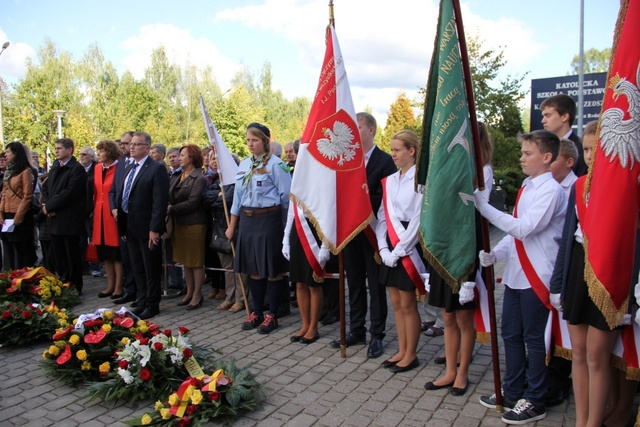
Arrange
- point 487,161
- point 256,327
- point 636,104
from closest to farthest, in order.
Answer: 1. point 636,104
2. point 487,161
3. point 256,327

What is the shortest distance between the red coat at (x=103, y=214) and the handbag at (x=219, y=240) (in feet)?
4.45

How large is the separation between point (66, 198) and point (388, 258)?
16.0 feet

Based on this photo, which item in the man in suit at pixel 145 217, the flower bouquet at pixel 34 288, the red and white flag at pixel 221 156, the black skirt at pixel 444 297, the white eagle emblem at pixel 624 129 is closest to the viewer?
the white eagle emblem at pixel 624 129

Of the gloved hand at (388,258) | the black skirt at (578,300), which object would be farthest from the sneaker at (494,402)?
the gloved hand at (388,258)

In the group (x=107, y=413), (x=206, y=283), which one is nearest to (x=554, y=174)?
(x=107, y=413)

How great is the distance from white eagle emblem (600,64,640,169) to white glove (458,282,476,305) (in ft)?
4.39

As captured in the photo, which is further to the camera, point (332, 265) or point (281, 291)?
point (281, 291)

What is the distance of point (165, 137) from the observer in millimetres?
40250

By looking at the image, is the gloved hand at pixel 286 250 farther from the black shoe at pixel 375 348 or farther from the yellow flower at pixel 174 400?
the yellow flower at pixel 174 400

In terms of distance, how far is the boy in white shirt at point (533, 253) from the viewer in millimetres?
3559

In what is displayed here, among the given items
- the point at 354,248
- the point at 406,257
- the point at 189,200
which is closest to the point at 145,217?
the point at 189,200

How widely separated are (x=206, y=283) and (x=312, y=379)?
14.8 ft

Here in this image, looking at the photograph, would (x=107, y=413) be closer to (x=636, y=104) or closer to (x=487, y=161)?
(x=487, y=161)

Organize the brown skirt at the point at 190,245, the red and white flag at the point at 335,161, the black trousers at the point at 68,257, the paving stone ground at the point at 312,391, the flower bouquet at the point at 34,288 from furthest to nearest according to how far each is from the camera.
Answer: the black trousers at the point at 68,257 → the brown skirt at the point at 190,245 → the flower bouquet at the point at 34,288 → the red and white flag at the point at 335,161 → the paving stone ground at the point at 312,391
